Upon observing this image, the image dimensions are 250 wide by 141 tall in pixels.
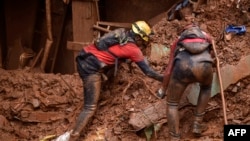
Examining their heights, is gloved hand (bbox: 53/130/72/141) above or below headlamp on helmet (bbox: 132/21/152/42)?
below

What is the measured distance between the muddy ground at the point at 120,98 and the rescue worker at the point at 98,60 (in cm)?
35

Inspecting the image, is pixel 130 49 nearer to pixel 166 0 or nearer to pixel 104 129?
pixel 104 129

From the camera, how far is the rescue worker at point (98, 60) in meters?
7.22

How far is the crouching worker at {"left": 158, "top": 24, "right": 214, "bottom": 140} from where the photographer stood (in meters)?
6.28

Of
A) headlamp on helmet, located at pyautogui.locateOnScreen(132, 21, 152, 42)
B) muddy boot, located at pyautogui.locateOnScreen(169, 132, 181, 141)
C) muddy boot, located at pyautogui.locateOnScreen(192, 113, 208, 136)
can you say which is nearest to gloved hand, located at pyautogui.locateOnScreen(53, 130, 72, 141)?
muddy boot, located at pyautogui.locateOnScreen(169, 132, 181, 141)

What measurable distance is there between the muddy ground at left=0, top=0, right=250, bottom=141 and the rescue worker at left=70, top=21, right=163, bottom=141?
350mm

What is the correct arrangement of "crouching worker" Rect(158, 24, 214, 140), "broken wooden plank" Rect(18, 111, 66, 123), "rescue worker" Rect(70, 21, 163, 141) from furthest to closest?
1. "broken wooden plank" Rect(18, 111, 66, 123)
2. "rescue worker" Rect(70, 21, 163, 141)
3. "crouching worker" Rect(158, 24, 214, 140)

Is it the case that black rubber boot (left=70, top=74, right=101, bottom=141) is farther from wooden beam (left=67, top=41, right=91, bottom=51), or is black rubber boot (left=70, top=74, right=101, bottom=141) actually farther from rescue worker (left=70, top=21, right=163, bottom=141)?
wooden beam (left=67, top=41, right=91, bottom=51)

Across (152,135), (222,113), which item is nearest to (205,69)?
(222,113)

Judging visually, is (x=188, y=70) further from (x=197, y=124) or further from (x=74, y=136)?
(x=74, y=136)

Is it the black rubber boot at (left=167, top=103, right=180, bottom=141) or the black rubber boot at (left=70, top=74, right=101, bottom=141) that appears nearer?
the black rubber boot at (left=167, top=103, right=180, bottom=141)

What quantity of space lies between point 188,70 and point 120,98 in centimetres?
192

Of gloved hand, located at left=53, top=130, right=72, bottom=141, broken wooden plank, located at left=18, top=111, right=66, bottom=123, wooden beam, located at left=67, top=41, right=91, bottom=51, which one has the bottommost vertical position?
gloved hand, located at left=53, top=130, right=72, bottom=141

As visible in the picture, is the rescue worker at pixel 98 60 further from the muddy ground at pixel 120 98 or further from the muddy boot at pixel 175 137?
the muddy boot at pixel 175 137
